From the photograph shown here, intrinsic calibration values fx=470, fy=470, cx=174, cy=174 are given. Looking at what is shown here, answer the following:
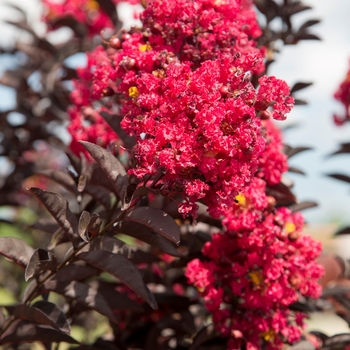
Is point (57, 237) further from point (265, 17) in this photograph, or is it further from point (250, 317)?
point (265, 17)

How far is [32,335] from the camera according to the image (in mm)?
Answer: 1379

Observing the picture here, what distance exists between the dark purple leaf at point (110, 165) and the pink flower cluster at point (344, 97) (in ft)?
5.24

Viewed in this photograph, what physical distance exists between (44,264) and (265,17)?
1409 mm

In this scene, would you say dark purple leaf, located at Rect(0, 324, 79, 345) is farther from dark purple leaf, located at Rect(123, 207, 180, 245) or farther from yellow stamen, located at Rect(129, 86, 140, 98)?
yellow stamen, located at Rect(129, 86, 140, 98)

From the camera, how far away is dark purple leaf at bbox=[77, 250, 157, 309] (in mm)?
1221

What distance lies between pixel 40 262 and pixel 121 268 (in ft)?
0.69

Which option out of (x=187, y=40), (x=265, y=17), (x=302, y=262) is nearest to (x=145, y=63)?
(x=187, y=40)

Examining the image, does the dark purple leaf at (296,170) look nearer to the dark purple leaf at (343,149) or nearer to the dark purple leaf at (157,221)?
the dark purple leaf at (343,149)

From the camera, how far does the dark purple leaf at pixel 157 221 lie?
112 centimetres

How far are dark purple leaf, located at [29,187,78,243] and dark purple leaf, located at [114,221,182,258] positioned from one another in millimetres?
120

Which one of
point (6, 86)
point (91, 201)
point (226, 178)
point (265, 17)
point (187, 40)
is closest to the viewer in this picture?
point (226, 178)

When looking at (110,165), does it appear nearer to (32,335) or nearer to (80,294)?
(80,294)

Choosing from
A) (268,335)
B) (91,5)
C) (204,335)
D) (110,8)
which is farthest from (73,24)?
(268,335)

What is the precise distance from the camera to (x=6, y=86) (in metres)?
2.77
